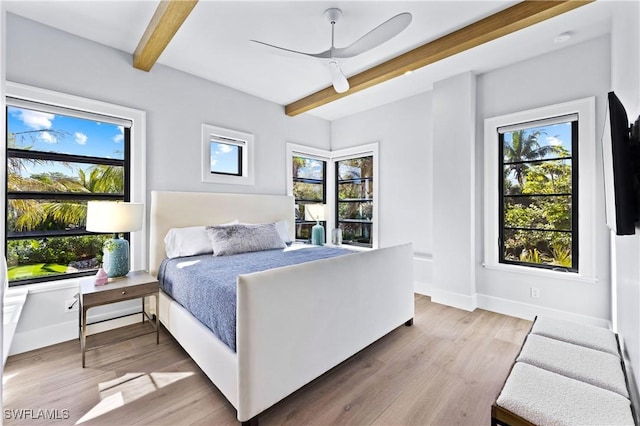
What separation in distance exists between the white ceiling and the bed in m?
1.67

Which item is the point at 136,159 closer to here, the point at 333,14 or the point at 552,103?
the point at 333,14

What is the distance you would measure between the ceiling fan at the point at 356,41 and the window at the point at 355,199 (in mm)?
2398

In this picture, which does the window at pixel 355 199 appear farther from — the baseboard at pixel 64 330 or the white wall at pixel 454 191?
the baseboard at pixel 64 330

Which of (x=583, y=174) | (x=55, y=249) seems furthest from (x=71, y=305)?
(x=583, y=174)

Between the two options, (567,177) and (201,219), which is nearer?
(567,177)

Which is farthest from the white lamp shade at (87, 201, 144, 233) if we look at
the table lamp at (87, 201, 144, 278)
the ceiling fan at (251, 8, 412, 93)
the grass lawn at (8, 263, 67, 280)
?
the ceiling fan at (251, 8, 412, 93)

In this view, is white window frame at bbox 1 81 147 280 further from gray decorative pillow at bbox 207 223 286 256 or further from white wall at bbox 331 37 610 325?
white wall at bbox 331 37 610 325

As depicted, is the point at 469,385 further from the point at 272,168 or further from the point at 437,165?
the point at 272,168

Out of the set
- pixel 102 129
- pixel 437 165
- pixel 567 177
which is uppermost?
pixel 102 129

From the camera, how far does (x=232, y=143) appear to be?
3979 mm

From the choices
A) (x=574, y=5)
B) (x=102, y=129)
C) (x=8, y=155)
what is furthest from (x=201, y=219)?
(x=574, y=5)

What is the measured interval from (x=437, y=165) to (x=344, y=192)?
191cm

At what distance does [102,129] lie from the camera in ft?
9.78

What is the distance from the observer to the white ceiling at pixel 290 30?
7.81ft
